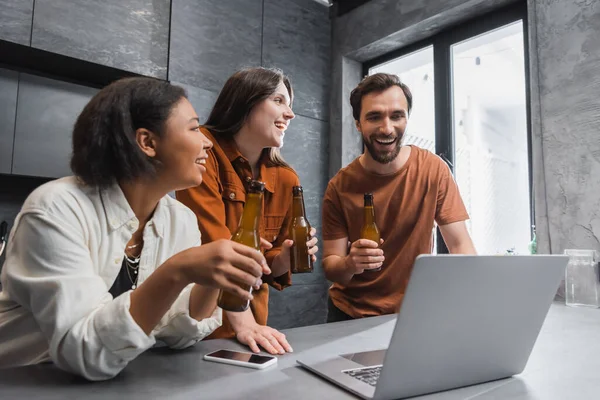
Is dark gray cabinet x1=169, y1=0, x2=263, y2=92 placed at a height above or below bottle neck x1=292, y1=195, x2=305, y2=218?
above

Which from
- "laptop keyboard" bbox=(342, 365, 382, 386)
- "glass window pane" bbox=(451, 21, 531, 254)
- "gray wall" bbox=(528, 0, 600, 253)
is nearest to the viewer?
"laptop keyboard" bbox=(342, 365, 382, 386)

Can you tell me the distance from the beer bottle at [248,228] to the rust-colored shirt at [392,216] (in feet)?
2.60

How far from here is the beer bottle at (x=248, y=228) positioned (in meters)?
0.79

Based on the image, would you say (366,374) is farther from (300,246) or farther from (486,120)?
(486,120)

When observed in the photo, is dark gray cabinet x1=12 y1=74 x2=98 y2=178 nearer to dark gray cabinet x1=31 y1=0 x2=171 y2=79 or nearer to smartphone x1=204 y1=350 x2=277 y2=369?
dark gray cabinet x1=31 y1=0 x2=171 y2=79

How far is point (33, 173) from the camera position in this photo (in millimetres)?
2262

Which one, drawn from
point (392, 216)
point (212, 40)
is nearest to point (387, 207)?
point (392, 216)

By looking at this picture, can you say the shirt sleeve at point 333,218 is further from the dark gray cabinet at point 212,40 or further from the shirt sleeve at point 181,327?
the dark gray cabinet at point 212,40

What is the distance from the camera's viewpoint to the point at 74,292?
67 centimetres

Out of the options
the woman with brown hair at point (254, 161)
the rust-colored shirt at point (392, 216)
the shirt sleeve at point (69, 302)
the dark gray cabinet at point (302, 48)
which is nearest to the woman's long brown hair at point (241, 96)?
the woman with brown hair at point (254, 161)

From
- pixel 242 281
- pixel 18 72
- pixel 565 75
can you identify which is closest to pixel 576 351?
pixel 242 281

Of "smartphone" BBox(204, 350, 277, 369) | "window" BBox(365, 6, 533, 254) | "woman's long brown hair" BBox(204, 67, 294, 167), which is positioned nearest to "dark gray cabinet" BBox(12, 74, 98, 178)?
"woman's long brown hair" BBox(204, 67, 294, 167)

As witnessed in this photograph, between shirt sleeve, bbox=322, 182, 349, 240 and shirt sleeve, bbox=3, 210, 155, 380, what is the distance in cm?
108

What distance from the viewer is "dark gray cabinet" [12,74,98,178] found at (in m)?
2.24
